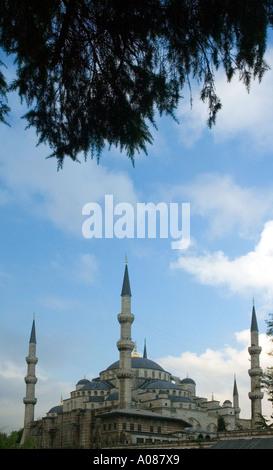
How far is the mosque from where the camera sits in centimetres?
4819

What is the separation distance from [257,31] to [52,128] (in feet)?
9.96

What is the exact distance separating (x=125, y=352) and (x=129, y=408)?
16.0 ft

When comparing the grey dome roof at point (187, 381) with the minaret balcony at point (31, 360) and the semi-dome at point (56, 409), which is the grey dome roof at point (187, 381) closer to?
the semi-dome at point (56, 409)

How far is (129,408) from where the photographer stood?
49500 millimetres

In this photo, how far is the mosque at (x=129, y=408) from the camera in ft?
158

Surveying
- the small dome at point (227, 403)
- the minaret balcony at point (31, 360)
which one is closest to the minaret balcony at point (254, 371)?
the small dome at point (227, 403)

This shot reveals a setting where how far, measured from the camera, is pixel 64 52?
7.18 m

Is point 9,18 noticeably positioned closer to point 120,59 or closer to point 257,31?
point 120,59

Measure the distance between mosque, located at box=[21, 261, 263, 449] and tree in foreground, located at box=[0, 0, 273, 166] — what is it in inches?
1420

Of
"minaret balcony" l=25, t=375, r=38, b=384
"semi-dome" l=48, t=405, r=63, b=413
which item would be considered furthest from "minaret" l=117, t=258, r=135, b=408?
"semi-dome" l=48, t=405, r=63, b=413

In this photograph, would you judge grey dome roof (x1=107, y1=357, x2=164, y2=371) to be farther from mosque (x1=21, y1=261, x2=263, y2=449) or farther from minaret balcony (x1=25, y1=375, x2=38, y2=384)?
minaret balcony (x1=25, y1=375, x2=38, y2=384)

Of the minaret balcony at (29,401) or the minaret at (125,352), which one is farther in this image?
the minaret balcony at (29,401)

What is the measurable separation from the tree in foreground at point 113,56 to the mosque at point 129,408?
36074 millimetres
